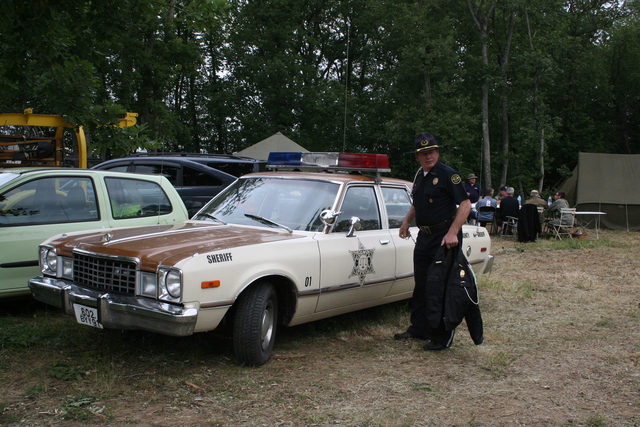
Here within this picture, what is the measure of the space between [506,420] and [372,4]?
29.8 meters

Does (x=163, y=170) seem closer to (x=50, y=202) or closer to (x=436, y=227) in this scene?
(x=50, y=202)

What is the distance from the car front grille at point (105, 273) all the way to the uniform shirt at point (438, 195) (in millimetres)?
2456

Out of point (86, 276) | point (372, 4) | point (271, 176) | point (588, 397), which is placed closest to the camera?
point (588, 397)

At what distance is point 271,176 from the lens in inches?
214

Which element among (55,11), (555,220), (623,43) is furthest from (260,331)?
(623,43)

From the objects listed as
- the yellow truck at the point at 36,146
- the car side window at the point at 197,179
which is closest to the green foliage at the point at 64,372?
the yellow truck at the point at 36,146

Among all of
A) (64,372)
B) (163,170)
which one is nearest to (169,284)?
(64,372)

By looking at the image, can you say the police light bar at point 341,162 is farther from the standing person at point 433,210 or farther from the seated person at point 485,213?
the seated person at point 485,213

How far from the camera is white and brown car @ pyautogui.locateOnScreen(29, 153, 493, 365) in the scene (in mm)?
3809

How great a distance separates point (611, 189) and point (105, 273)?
18.3m

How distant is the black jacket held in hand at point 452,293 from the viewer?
470cm

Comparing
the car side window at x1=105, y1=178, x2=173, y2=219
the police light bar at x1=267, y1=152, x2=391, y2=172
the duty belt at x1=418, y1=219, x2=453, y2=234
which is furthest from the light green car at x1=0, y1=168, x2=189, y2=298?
the duty belt at x1=418, y1=219, x2=453, y2=234

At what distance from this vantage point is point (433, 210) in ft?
16.3

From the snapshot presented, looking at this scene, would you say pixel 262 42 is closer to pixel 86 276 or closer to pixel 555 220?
pixel 555 220
